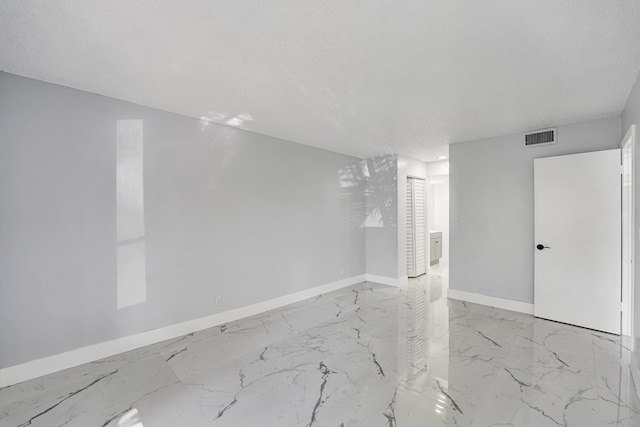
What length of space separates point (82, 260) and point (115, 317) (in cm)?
63

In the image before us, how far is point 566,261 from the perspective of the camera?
3525 millimetres

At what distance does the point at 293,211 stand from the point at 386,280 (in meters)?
2.32

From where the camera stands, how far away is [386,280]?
5438mm

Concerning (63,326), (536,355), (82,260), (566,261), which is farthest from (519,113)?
(63,326)

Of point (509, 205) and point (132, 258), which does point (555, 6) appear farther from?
point (132, 258)

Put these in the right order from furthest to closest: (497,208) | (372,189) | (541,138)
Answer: (372,189)
(497,208)
(541,138)

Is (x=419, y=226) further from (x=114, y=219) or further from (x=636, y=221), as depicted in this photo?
(x=114, y=219)

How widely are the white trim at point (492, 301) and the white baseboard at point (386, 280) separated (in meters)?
0.92

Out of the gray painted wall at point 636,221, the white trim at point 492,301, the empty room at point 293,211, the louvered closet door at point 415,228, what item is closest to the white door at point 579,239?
the empty room at point 293,211

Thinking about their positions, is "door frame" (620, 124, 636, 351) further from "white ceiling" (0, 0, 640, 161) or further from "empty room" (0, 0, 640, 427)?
"white ceiling" (0, 0, 640, 161)

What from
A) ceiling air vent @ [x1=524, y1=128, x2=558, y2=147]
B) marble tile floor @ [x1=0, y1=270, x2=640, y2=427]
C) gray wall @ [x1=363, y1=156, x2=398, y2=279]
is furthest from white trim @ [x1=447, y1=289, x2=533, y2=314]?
ceiling air vent @ [x1=524, y1=128, x2=558, y2=147]

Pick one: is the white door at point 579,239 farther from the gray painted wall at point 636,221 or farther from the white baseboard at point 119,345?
the white baseboard at point 119,345

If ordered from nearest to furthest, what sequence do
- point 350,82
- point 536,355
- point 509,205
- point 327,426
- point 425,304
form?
point 327,426 < point 350,82 < point 536,355 < point 509,205 < point 425,304

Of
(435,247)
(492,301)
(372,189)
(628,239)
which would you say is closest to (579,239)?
(628,239)
